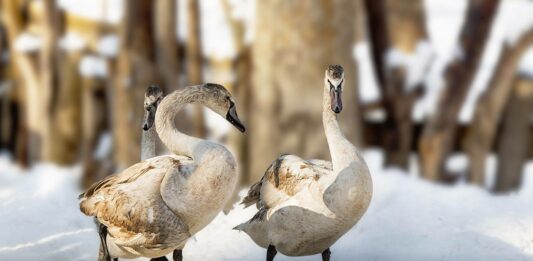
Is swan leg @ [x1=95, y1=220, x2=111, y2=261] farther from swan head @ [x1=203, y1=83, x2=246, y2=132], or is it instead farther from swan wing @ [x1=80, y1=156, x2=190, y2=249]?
swan head @ [x1=203, y1=83, x2=246, y2=132]

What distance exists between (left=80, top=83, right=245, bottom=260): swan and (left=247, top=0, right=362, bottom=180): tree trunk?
4926 mm

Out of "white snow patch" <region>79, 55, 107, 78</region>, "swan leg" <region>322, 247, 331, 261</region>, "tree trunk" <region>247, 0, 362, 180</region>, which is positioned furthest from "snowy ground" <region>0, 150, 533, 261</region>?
"white snow patch" <region>79, 55, 107, 78</region>

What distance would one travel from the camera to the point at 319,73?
11578 millimetres

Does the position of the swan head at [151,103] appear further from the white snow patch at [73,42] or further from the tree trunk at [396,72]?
the white snow patch at [73,42]

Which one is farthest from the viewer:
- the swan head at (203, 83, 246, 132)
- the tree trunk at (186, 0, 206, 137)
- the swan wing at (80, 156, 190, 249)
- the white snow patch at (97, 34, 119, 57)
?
the white snow patch at (97, 34, 119, 57)

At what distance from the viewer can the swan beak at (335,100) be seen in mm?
6406

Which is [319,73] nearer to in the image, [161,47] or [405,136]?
[405,136]

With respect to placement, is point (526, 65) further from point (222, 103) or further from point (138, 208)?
point (138, 208)

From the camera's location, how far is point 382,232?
26.7 ft

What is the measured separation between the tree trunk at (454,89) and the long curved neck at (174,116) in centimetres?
710

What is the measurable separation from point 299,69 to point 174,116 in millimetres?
5054

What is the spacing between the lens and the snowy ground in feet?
25.0

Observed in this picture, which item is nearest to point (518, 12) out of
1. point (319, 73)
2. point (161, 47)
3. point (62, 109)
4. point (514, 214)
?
point (319, 73)

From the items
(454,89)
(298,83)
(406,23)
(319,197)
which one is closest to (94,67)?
(406,23)
